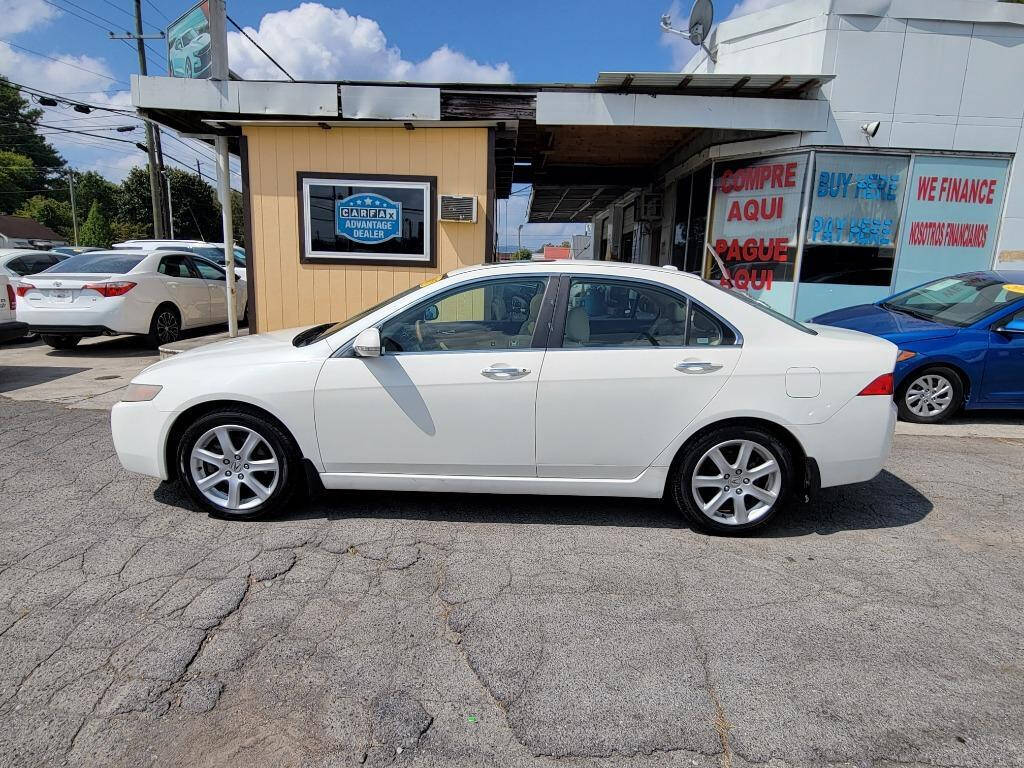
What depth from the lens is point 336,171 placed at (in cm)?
755

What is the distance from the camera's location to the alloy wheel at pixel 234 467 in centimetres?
366

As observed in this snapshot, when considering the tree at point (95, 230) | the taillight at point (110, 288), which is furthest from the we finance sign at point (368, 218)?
the tree at point (95, 230)

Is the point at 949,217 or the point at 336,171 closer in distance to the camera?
the point at 336,171

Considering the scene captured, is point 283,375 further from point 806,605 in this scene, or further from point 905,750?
point 905,750

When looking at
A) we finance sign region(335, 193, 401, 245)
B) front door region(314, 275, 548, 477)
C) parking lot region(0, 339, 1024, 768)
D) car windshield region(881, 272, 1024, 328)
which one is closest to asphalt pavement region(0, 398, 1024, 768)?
parking lot region(0, 339, 1024, 768)

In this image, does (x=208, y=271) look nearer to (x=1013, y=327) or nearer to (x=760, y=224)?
(x=760, y=224)

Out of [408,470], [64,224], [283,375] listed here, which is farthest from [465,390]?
[64,224]

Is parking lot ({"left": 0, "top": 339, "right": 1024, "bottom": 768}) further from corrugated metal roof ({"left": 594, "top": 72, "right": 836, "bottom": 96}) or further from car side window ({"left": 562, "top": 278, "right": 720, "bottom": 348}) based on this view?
corrugated metal roof ({"left": 594, "top": 72, "right": 836, "bottom": 96})

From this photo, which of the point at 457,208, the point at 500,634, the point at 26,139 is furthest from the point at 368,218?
the point at 26,139

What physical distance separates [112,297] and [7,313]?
1.23 m

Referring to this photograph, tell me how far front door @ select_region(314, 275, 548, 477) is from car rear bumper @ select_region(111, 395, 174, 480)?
95cm

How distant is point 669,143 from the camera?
34.0ft

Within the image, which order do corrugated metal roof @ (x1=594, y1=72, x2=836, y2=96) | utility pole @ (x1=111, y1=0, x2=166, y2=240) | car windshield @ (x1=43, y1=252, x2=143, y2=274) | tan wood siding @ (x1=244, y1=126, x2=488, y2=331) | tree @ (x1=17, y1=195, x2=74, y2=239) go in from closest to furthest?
1. corrugated metal roof @ (x1=594, y1=72, x2=836, y2=96)
2. tan wood siding @ (x1=244, y1=126, x2=488, y2=331)
3. car windshield @ (x1=43, y1=252, x2=143, y2=274)
4. utility pole @ (x1=111, y1=0, x2=166, y2=240)
5. tree @ (x1=17, y1=195, x2=74, y2=239)

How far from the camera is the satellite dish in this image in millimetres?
9391
